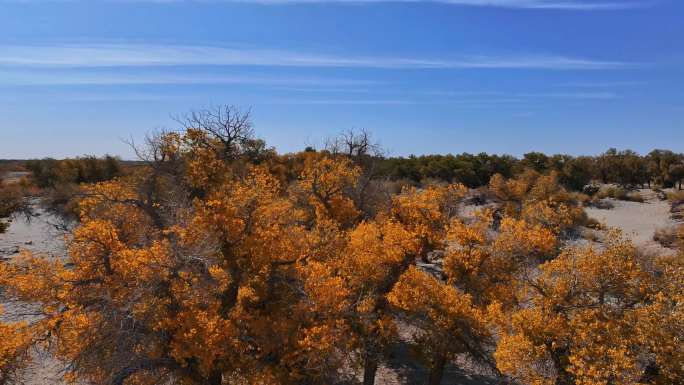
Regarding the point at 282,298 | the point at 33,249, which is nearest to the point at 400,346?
the point at 282,298

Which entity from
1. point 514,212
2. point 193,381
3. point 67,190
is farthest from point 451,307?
point 67,190

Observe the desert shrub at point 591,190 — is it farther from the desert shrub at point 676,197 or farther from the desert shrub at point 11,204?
the desert shrub at point 11,204

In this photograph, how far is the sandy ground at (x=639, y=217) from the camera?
4128 centimetres

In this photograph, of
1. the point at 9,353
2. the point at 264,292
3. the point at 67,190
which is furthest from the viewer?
the point at 67,190

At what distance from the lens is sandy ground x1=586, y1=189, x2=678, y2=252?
135 ft

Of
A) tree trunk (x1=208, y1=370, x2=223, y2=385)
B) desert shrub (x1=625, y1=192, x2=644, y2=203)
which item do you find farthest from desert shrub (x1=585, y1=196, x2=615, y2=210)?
tree trunk (x1=208, y1=370, x2=223, y2=385)

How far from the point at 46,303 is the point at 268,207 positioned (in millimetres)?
6507

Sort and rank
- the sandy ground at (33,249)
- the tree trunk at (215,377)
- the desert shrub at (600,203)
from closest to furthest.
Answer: the tree trunk at (215,377) → the sandy ground at (33,249) → the desert shrub at (600,203)

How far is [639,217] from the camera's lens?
162 feet

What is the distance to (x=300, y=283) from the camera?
508 inches

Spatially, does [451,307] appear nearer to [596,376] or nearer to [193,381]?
[596,376]

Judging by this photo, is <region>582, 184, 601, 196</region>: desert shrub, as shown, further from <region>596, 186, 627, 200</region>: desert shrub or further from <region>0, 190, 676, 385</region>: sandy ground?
<region>0, 190, 676, 385</region>: sandy ground

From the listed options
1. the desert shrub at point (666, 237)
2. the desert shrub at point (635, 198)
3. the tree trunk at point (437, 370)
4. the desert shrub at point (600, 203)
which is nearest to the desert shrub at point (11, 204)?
the tree trunk at point (437, 370)

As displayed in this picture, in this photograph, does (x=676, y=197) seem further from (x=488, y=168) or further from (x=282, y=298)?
(x=282, y=298)
